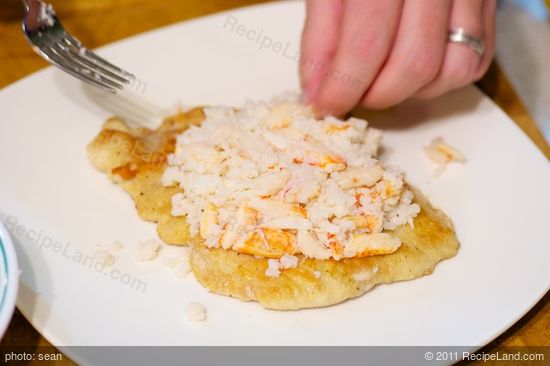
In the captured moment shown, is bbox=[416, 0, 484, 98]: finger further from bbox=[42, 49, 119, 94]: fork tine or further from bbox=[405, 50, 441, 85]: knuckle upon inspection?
bbox=[42, 49, 119, 94]: fork tine

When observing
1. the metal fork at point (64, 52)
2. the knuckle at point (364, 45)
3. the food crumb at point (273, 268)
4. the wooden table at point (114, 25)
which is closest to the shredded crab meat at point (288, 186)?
the food crumb at point (273, 268)

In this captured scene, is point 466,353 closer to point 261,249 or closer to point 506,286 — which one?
point 506,286

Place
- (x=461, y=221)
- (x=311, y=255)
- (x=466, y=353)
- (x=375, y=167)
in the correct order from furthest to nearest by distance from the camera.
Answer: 1. (x=461, y=221)
2. (x=375, y=167)
3. (x=311, y=255)
4. (x=466, y=353)

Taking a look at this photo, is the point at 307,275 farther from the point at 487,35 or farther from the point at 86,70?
the point at 487,35

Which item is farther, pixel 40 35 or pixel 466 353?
pixel 40 35

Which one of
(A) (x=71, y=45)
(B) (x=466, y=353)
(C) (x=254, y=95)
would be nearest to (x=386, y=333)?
(B) (x=466, y=353)

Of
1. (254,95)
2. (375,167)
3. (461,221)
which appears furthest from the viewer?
(254,95)
